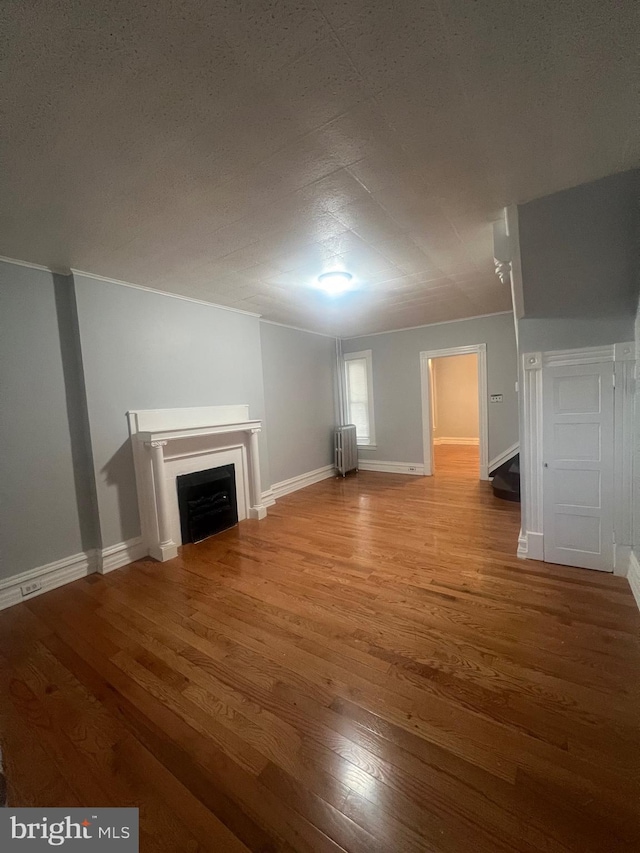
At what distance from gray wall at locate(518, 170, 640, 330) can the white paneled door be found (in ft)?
1.14

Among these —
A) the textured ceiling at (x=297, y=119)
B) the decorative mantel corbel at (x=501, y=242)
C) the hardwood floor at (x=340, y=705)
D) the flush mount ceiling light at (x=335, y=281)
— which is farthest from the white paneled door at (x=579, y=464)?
the flush mount ceiling light at (x=335, y=281)

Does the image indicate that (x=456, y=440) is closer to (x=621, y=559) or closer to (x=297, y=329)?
(x=297, y=329)

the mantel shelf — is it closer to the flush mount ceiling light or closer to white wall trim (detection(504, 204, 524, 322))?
the flush mount ceiling light

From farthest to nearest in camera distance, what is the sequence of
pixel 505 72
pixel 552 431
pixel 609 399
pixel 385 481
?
1. pixel 385 481
2. pixel 552 431
3. pixel 609 399
4. pixel 505 72


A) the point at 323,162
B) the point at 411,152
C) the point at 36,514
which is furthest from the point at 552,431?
the point at 36,514

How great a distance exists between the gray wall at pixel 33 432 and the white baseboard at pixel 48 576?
5 centimetres

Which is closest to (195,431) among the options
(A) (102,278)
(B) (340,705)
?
(A) (102,278)

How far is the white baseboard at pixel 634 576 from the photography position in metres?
2.15

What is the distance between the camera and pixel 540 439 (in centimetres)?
264

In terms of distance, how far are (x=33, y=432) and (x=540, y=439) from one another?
13.5ft

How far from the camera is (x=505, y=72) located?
126 centimetres

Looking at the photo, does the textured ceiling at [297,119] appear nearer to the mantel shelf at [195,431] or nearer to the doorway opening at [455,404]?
the mantel shelf at [195,431]

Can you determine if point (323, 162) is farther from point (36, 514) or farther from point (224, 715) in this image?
point (36, 514)

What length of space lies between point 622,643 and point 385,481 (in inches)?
153
